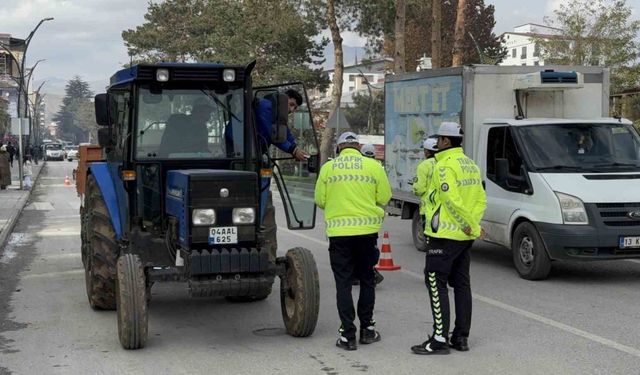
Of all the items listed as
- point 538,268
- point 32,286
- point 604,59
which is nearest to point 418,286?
point 538,268

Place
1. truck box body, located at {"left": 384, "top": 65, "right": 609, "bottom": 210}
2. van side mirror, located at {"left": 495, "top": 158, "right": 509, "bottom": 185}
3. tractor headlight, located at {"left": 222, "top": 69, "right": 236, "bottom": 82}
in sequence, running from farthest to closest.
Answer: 1. truck box body, located at {"left": 384, "top": 65, "right": 609, "bottom": 210}
2. van side mirror, located at {"left": 495, "top": 158, "right": 509, "bottom": 185}
3. tractor headlight, located at {"left": 222, "top": 69, "right": 236, "bottom": 82}

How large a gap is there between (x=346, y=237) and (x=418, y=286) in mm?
3437

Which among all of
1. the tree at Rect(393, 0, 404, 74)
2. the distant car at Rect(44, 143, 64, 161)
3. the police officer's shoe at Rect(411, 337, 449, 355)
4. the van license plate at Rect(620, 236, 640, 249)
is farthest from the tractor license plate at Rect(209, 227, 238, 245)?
the distant car at Rect(44, 143, 64, 161)

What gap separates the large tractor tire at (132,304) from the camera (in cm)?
661

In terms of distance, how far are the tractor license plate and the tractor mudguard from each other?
1587 mm

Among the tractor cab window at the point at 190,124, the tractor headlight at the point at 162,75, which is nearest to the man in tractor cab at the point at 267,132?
the tractor cab window at the point at 190,124

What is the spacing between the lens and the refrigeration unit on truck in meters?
9.79

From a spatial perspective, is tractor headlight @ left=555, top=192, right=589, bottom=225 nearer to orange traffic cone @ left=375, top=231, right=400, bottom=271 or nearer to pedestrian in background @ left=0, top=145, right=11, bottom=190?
orange traffic cone @ left=375, top=231, right=400, bottom=271

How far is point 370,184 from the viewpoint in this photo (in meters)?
6.87

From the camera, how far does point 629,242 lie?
973 cm

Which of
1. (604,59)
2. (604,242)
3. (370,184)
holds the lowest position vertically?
(604,242)

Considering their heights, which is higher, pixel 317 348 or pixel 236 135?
pixel 236 135

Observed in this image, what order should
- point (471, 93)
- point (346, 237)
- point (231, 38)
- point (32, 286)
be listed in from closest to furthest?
point (346, 237) → point (32, 286) → point (471, 93) → point (231, 38)

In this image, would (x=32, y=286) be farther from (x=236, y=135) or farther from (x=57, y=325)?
(x=236, y=135)
